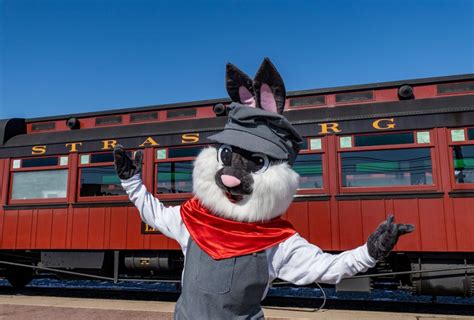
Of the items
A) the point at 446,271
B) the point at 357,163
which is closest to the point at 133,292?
the point at 357,163

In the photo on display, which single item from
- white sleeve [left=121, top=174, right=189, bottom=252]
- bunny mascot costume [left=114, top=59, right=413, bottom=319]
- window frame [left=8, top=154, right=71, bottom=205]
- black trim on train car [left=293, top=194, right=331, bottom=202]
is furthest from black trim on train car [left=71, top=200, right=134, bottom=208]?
bunny mascot costume [left=114, top=59, right=413, bottom=319]

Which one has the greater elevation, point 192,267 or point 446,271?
point 192,267

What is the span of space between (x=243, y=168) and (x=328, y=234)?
162 inches

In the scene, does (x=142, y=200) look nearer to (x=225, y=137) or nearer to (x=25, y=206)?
(x=225, y=137)

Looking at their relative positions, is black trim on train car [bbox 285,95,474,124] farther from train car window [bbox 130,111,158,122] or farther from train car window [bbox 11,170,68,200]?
train car window [bbox 11,170,68,200]

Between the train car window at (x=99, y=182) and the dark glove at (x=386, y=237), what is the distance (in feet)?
19.1

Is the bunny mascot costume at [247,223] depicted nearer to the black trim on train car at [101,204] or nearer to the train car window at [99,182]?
the black trim on train car at [101,204]

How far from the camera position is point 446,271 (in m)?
5.67

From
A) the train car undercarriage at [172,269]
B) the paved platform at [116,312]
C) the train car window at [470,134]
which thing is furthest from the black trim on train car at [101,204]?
the train car window at [470,134]

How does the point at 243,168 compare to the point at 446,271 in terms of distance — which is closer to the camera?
the point at 243,168

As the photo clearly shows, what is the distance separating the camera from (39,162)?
7.60 m

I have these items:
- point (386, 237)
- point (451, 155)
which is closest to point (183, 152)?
point (451, 155)

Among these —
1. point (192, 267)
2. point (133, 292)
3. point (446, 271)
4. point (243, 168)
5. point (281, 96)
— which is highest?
point (281, 96)

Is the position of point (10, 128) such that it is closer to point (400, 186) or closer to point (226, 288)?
point (400, 186)
